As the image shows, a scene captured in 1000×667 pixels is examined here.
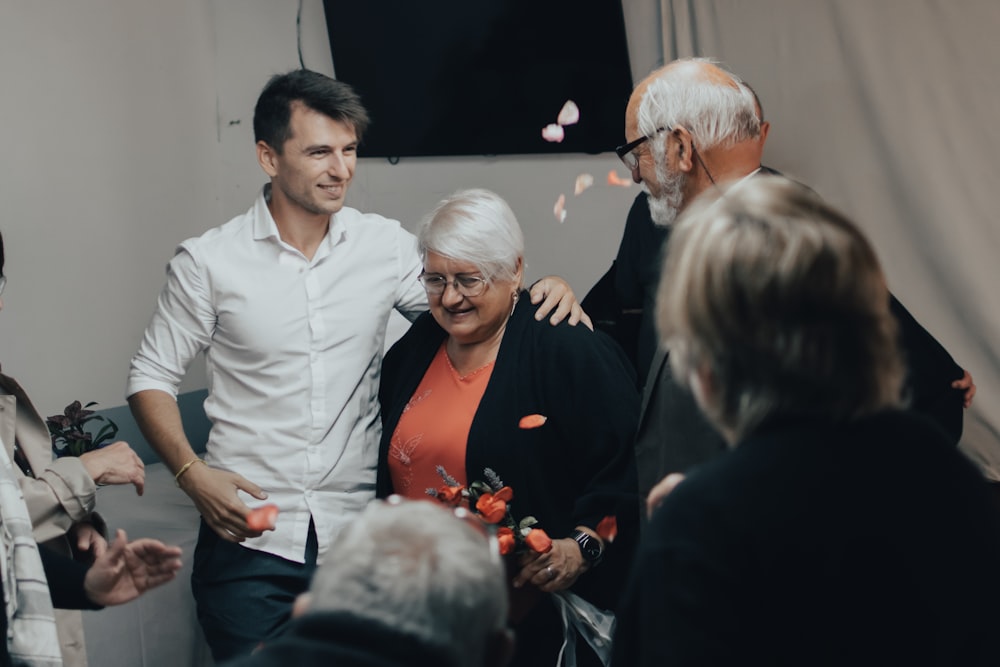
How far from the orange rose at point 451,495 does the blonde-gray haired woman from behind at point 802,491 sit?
89 centimetres

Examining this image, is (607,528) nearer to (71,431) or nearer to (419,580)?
(419,580)

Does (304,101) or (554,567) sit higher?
(304,101)

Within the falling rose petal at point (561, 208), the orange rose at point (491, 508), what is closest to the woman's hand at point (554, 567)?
the orange rose at point (491, 508)

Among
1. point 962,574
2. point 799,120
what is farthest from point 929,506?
point 799,120

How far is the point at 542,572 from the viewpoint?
74.4 inches

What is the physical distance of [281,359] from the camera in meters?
2.29

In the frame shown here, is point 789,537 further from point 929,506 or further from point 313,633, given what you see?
point 313,633

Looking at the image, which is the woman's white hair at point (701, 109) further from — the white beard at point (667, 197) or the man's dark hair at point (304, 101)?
the man's dark hair at point (304, 101)

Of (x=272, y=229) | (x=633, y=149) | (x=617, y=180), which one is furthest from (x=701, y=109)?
(x=617, y=180)

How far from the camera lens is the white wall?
2982 millimetres

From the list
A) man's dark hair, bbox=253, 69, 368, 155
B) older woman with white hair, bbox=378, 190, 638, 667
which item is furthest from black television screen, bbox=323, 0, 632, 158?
older woman with white hair, bbox=378, 190, 638, 667

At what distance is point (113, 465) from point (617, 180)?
2.26 metres

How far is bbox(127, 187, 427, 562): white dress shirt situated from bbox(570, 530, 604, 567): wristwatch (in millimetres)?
597

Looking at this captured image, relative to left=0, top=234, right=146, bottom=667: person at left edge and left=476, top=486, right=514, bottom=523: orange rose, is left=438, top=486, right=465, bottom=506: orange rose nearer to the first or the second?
left=476, top=486, right=514, bottom=523: orange rose
